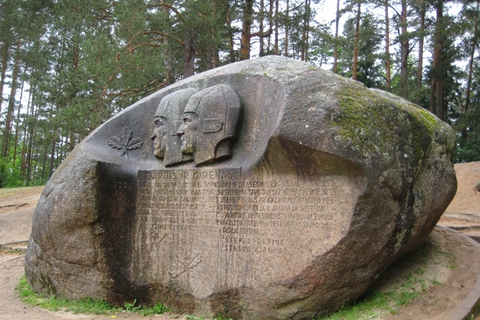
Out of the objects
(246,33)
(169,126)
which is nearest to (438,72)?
(246,33)

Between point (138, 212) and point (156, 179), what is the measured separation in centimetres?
44

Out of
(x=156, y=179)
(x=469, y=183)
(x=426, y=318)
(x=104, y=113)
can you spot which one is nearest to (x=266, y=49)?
(x=104, y=113)

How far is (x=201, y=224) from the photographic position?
15.2ft

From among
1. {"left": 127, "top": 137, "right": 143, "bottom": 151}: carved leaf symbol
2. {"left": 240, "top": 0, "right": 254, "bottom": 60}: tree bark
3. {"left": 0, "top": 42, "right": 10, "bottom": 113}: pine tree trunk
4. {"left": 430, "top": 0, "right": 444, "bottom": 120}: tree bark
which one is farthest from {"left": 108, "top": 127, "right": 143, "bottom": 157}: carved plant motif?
{"left": 0, "top": 42, "right": 10, "bottom": 113}: pine tree trunk

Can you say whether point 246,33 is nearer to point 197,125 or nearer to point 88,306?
point 197,125

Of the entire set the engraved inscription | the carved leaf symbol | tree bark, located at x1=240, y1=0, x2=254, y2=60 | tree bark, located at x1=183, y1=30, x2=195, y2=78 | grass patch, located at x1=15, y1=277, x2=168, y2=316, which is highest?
tree bark, located at x1=240, y1=0, x2=254, y2=60

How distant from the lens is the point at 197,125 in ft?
16.1

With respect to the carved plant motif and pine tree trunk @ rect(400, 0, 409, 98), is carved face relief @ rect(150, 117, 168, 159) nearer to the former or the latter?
the carved plant motif

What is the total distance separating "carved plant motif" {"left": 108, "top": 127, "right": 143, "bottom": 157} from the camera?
5.46m

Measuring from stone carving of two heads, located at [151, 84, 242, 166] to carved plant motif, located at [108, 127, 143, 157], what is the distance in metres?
0.27

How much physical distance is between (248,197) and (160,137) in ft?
4.92

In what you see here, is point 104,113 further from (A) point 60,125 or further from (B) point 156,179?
(B) point 156,179

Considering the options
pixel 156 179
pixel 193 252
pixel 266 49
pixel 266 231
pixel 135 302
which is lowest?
pixel 135 302

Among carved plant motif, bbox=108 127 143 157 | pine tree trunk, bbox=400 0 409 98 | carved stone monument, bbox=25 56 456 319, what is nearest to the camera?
carved stone monument, bbox=25 56 456 319
